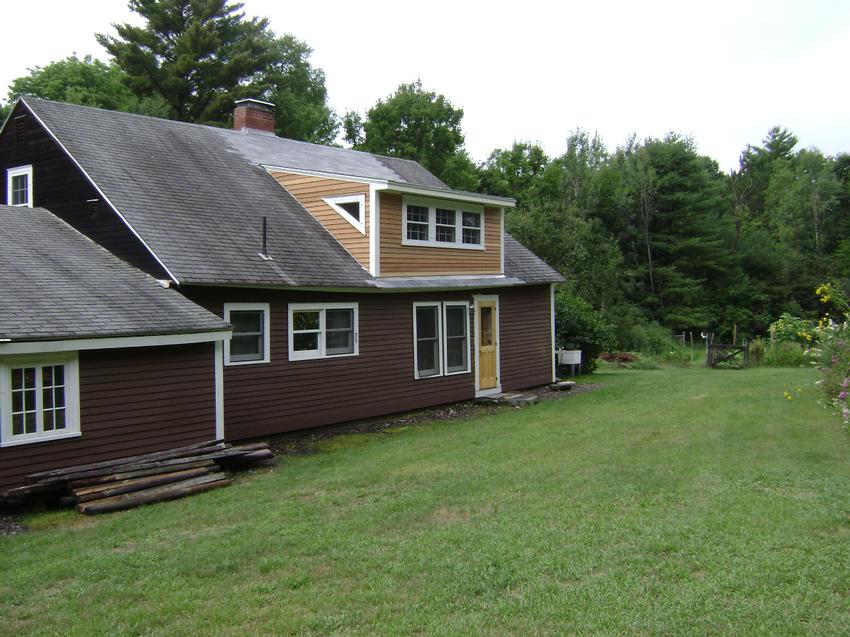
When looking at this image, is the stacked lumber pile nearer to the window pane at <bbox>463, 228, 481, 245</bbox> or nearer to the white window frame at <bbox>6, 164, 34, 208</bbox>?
the white window frame at <bbox>6, 164, 34, 208</bbox>

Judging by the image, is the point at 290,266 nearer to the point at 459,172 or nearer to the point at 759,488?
the point at 759,488

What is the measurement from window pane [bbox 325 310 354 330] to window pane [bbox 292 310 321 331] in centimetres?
27

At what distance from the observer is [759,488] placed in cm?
879

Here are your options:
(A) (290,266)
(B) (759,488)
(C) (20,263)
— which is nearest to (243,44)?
(A) (290,266)

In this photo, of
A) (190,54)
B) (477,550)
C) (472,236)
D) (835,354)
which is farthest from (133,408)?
(190,54)

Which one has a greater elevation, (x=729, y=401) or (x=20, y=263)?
(x=20, y=263)

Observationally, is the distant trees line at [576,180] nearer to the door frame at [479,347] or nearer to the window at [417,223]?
the door frame at [479,347]

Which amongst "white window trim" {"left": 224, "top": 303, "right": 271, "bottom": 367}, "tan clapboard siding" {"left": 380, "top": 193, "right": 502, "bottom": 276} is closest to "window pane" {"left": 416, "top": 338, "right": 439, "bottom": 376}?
"tan clapboard siding" {"left": 380, "top": 193, "right": 502, "bottom": 276}

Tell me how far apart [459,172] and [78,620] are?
43.4 m

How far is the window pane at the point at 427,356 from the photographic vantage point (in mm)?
16906

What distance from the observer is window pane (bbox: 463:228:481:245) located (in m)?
17.8

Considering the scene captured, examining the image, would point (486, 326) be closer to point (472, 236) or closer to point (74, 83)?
point (472, 236)

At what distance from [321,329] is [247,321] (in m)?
1.63

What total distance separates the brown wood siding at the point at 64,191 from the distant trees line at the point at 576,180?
1825cm
